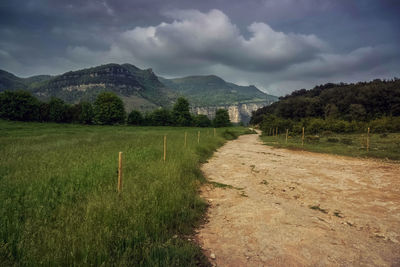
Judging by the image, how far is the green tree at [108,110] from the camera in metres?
58.2

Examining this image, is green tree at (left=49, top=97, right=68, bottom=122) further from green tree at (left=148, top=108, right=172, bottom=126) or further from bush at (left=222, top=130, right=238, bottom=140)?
bush at (left=222, top=130, right=238, bottom=140)

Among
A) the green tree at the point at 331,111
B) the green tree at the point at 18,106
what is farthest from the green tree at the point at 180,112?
the green tree at the point at 331,111

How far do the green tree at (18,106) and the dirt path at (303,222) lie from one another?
69.7 metres

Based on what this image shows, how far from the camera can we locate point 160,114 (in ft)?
245

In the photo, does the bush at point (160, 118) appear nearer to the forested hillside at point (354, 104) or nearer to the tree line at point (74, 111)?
the tree line at point (74, 111)

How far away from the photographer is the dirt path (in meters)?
3.60

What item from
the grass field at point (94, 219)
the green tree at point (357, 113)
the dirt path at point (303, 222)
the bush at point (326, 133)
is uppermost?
the green tree at point (357, 113)

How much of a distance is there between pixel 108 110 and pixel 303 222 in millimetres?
62846

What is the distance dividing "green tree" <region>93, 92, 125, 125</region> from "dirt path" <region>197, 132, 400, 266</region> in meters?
57.7

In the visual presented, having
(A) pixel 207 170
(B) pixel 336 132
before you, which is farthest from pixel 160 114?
(A) pixel 207 170

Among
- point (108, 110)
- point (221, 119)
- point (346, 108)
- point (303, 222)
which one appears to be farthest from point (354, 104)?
point (108, 110)

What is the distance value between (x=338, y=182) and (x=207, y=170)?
6.36 m

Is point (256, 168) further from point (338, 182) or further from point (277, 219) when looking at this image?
point (277, 219)

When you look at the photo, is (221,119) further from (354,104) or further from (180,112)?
(354,104)
